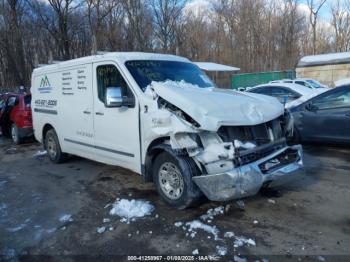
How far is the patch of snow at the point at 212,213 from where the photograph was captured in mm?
4188

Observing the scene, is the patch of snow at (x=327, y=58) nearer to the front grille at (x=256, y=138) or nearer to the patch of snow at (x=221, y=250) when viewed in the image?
the front grille at (x=256, y=138)

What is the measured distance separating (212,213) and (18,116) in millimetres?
8378

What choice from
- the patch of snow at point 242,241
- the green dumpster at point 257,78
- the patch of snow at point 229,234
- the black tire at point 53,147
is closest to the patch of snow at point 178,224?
the patch of snow at point 229,234

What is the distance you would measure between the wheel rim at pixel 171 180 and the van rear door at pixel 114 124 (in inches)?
A: 19.9

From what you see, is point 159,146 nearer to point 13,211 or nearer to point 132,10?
point 13,211

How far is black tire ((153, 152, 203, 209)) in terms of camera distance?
4117 mm

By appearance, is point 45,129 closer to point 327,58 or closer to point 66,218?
point 66,218

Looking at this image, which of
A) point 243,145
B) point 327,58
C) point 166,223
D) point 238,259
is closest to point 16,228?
point 166,223

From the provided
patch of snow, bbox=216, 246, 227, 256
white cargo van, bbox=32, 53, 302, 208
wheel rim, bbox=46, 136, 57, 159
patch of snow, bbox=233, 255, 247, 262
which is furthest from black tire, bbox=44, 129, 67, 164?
patch of snow, bbox=233, 255, 247, 262

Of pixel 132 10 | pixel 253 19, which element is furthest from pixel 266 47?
pixel 132 10

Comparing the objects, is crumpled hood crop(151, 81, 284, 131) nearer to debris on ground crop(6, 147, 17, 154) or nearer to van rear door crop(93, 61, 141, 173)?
van rear door crop(93, 61, 141, 173)

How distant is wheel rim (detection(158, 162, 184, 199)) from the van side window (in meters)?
1.23

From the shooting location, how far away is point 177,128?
3.97 metres

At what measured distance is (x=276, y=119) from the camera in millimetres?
4738
